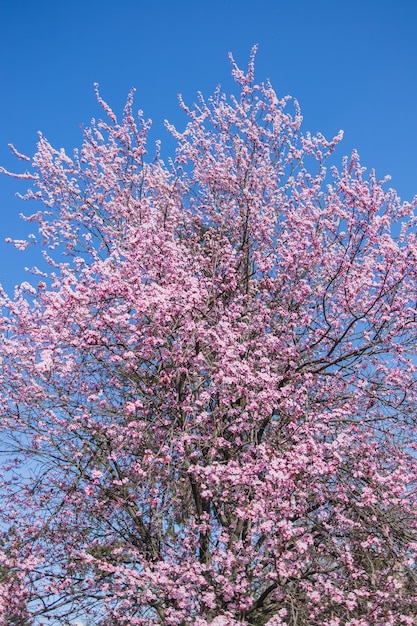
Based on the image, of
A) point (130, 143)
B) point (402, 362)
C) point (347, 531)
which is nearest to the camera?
point (347, 531)

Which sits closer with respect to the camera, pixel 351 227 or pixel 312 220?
pixel 351 227

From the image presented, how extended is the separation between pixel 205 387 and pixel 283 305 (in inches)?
84.6

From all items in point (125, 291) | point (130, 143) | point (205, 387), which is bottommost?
point (205, 387)

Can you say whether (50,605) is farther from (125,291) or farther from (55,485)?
(125,291)

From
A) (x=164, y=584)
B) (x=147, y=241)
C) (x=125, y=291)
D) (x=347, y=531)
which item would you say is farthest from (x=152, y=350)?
(x=347, y=531)

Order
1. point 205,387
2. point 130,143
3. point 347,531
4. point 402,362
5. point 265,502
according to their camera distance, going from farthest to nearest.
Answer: point 130,143 → point 402,362 → point 205,387 → point 347,531 → point 265,502

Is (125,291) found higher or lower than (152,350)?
higher

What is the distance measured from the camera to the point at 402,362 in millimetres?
10000

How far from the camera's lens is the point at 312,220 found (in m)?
10.9

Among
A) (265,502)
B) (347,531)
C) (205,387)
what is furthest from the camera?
(205,387)

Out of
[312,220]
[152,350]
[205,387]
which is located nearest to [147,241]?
[152,350]

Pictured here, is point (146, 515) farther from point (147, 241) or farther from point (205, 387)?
point (147, 241)

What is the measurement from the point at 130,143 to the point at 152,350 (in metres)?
6.18

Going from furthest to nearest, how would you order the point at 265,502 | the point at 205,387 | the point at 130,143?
the point at 130,143, the point at 205,387, the point at 265,502
